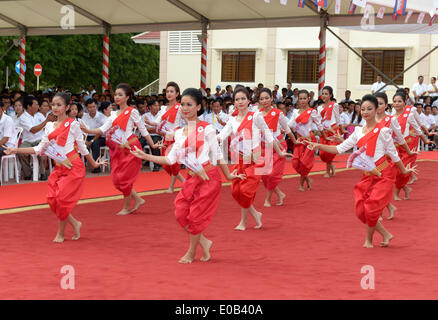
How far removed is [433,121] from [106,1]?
34.9 ft

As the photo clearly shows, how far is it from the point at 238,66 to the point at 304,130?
1905 centimetres

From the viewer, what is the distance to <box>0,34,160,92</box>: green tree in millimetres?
32969

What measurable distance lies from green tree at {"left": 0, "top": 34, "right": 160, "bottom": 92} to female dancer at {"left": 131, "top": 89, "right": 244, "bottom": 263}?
2620 cm

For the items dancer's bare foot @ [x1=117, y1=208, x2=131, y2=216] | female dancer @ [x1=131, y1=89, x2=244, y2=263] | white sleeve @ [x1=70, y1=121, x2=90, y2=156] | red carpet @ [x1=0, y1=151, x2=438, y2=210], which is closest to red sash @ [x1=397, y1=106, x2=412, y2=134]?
red carpet @ [x1=0, y1=151, x2=438, y2=210]

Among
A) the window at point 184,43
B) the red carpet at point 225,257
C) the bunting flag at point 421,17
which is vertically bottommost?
the red carpet at point 225,257

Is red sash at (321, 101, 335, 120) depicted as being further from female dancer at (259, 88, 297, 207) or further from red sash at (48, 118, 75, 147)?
red sash at (48, 118, 75, 147)

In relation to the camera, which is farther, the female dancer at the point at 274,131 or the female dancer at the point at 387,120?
the female dancer at the point at 274,131

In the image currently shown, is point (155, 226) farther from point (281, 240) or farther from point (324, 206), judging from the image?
point (324, 206)

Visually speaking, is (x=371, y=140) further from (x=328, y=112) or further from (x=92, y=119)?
(x=92, y=119)

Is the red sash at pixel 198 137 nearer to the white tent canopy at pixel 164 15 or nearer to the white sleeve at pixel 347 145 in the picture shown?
the white sleeve at pixel 347 145

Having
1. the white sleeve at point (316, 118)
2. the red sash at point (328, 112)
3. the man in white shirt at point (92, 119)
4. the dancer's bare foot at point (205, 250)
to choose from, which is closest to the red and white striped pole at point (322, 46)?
the red sash at point (328, 112)

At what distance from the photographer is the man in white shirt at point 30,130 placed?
11742 mm

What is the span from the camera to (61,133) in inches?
282

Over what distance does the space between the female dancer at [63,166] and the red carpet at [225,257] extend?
332 millimetres
